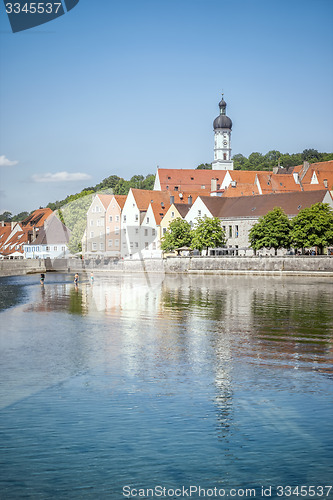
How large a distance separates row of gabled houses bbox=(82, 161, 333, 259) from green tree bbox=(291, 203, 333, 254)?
505 inches

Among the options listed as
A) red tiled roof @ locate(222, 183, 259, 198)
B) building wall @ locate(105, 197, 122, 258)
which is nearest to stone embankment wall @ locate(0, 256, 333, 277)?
building wall @ locate(105, 197, 122, 258)

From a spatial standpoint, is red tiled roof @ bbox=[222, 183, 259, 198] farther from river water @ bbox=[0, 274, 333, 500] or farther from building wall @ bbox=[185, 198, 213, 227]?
river water @ bbox=[0, 274, 333, 500]

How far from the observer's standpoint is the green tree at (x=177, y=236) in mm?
100375

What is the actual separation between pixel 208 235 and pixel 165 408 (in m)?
77.1

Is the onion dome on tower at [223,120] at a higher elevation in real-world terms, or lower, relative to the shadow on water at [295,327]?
higher

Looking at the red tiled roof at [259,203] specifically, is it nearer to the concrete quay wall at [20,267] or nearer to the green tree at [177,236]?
the green tree at [177,236]

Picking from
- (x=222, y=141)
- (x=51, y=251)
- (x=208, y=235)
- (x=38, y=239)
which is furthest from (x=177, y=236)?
(x=222, y=141)

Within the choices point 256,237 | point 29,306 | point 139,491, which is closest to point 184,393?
point 139,491

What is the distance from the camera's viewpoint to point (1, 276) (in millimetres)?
103938

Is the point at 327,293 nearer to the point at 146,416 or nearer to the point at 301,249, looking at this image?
the point at 301,249

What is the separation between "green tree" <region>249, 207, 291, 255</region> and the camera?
84.1 metres

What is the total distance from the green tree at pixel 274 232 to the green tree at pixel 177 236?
665 inches

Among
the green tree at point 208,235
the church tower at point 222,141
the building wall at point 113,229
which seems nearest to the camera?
the green tree at point 208,235

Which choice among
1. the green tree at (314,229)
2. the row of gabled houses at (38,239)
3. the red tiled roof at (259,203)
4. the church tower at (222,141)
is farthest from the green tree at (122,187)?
the green tree at (314,229)
